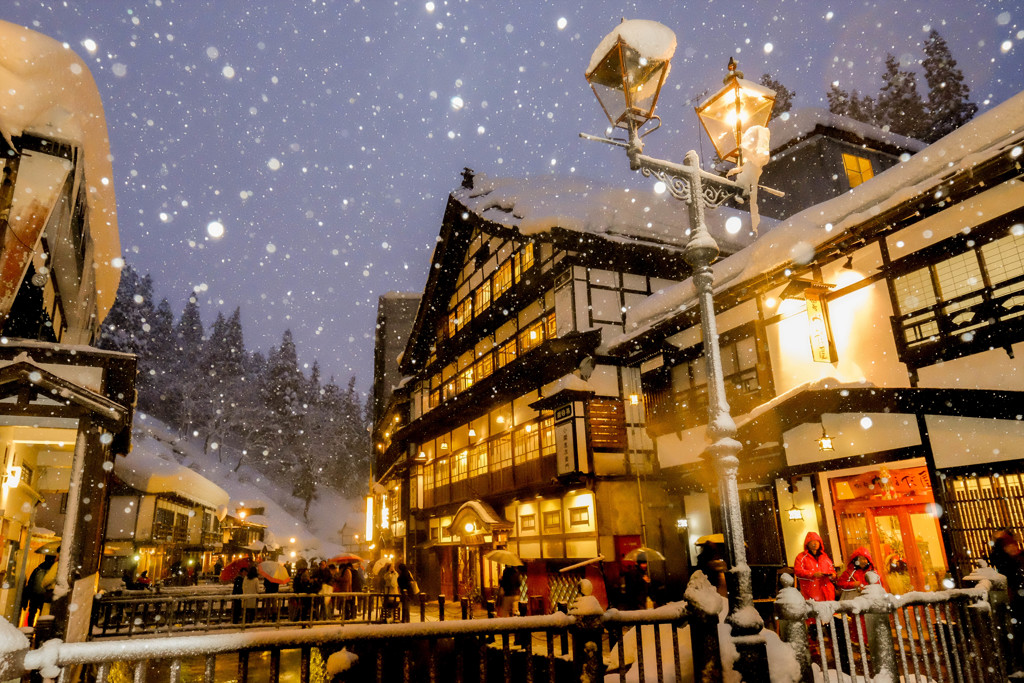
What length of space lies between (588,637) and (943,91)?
1598 inches

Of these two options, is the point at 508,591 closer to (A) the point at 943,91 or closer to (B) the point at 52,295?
(B) the point at 52,295

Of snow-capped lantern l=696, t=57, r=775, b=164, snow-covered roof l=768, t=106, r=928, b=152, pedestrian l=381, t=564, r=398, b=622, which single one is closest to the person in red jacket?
snow-capped lantern l=696, t=57, r=775, b=164

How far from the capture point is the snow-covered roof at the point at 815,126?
2347 centimetres

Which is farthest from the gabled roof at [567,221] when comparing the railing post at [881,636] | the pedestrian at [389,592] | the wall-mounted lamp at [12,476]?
the wall-mounted lamp at [12,476]

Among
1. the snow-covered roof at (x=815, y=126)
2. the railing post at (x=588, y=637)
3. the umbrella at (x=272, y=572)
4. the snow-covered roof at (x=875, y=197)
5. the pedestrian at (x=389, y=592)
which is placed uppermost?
the snow-covered roof at (x=815, y=126)

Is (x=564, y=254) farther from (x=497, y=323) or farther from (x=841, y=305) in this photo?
(x=841, y=305)

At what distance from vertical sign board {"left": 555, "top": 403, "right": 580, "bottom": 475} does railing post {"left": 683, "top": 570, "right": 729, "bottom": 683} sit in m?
13.9

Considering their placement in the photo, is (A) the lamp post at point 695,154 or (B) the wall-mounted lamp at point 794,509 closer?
(A) the lamp post at point 695,154

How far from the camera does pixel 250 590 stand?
17.7 metres

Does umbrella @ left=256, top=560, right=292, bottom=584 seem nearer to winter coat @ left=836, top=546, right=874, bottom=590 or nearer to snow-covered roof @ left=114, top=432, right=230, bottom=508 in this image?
snow-covered roof @ left=114, top=432, right=230, bottom=508

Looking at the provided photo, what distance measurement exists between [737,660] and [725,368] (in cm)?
1301

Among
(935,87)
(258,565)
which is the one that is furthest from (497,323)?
(935,87)

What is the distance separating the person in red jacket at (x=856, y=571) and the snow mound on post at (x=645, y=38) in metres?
10.7

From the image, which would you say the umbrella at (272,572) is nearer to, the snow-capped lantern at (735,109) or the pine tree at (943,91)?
the snow-capped lantern at (735,109)
